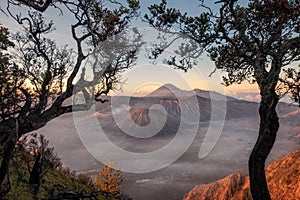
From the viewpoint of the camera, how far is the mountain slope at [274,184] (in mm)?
15180

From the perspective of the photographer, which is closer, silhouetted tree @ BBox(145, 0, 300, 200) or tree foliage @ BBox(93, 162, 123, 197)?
silhouetted tree @ BBox(145, 0, 300, 200)

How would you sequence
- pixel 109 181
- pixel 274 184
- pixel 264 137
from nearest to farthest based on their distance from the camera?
pixel 264 137 → pixel 274 184 → pixel 109 181

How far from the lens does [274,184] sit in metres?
16.5

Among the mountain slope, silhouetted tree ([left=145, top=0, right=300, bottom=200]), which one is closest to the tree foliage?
the mountain slope

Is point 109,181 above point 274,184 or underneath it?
underneath

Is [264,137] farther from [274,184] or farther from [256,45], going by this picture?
[274,184]

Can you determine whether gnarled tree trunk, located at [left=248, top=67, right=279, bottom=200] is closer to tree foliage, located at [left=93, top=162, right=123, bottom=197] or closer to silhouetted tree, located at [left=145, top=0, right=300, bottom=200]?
silhouetted tree, located at [left=145, top=0, right=300, bottom=200]

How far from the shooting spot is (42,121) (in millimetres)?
7871

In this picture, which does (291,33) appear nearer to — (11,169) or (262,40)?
(262,40)

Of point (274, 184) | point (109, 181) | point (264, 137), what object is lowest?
point (109, 181)

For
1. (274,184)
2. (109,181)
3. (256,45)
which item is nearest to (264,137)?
(256,45)

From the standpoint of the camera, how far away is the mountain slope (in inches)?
598

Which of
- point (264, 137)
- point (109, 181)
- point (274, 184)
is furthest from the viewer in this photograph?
point (109, 181)

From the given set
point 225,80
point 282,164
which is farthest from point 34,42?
point 282,164
